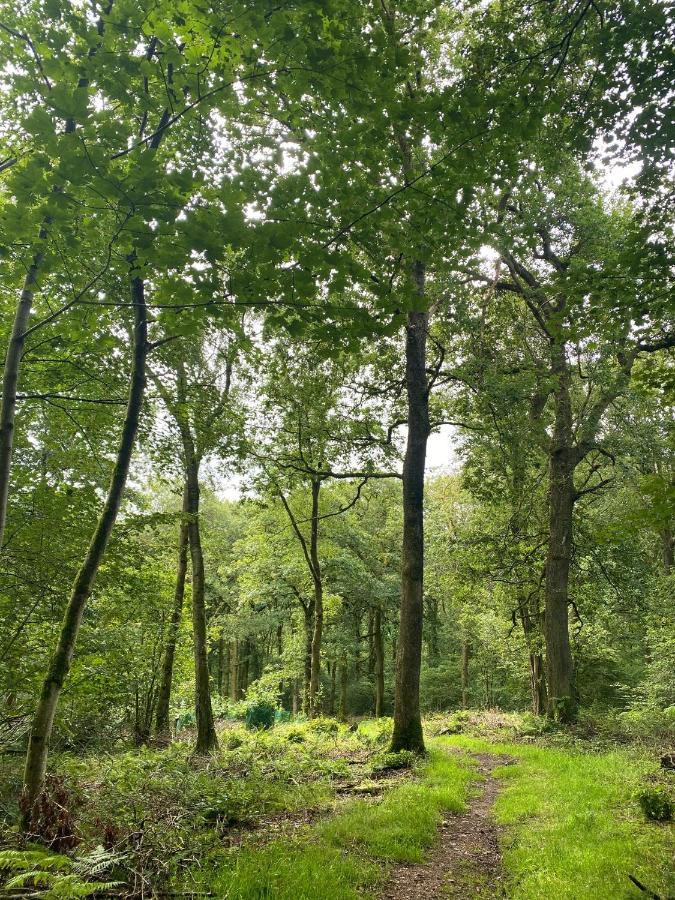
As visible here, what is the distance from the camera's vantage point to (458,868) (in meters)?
4.81

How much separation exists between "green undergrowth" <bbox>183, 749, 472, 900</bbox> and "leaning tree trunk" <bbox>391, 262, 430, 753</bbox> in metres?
2.40

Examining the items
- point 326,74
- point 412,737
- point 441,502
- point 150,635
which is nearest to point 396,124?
point 326,74

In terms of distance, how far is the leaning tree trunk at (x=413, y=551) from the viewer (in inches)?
366

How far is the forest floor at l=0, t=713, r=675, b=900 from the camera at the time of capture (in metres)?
3.77

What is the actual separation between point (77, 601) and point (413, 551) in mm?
6801

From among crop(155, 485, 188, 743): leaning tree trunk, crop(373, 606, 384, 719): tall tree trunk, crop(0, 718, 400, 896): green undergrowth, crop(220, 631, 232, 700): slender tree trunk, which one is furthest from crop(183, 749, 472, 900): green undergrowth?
crop(220, 631, 232, 700): slender tree trunk

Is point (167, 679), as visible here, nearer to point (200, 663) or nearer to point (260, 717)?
point (200, 663)

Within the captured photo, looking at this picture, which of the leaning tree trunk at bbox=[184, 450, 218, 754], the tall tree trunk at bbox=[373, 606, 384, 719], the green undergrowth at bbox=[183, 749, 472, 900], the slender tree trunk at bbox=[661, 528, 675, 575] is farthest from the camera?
the tall tree trunk at bbox=[373, 606, 384, 719]

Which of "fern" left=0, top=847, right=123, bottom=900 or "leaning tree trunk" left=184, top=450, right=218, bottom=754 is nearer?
"fern" left=0, top=847, right=123, bottom=900

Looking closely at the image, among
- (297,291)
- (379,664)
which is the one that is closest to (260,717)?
(379,664)

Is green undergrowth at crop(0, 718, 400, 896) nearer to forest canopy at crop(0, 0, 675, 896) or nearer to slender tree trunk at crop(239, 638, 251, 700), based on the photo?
forest canopy at crop(0, 0, 675, 896)

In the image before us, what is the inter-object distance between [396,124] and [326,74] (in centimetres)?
63

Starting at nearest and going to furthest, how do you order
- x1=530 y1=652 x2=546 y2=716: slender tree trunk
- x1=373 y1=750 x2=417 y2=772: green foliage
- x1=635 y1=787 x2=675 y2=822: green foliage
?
1. x1=635 y1=787 x2=675 y2=822: green foliage
2. x1=373 y1=750 x2=417 y2=772: green foliage
3. x1=530 y1=652 x2=546 y2=716: slender tree trunk

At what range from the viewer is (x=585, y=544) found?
1327cm
